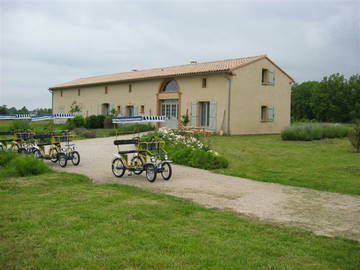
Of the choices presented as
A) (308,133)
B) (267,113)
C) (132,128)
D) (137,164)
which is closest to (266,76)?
(267,113)

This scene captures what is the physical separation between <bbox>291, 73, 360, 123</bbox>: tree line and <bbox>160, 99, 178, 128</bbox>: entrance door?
Result: 28.4m

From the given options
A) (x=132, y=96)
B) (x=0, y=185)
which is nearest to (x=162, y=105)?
(x=132, y=96)

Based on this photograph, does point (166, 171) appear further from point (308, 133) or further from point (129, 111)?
Answer: point (129, 111)

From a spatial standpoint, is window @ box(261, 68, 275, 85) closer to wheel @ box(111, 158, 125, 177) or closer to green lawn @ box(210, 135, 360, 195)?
green lawn @ box(210, 135, 360, 195)

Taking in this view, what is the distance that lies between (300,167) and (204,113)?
1376 centimetres

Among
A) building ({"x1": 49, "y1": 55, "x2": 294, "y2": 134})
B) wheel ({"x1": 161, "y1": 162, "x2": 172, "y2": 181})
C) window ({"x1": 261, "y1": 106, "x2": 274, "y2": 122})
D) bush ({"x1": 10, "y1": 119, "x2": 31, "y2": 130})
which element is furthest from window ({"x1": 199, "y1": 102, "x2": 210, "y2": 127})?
wheel ({"x1": 161, "y1": 162, "x2": 172, "y2": 181})

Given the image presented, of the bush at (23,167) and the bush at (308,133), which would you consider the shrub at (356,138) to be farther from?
the bush at (23,167)

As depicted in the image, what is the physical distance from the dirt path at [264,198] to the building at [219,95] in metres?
13.2

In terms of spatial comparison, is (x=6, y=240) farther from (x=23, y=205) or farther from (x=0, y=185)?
(x=0, y=185)

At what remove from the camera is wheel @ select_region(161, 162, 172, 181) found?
874 centimetres

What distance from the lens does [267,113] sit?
25469 millimetres

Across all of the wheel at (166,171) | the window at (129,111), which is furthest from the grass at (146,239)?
the window at (129,111)

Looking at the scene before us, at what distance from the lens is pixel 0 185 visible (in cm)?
762

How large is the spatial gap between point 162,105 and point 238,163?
1584 cm
